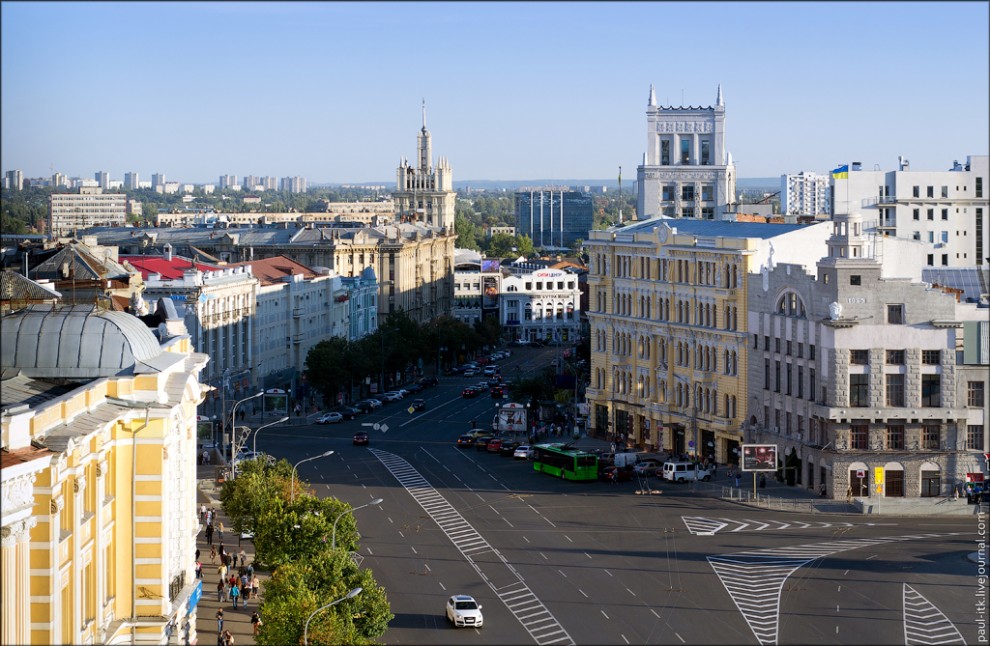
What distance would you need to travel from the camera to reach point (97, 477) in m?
43.3

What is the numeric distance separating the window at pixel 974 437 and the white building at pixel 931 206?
35.9 metres

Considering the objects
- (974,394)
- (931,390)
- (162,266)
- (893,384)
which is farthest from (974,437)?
(162,266)

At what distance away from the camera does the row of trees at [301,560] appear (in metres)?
53.2

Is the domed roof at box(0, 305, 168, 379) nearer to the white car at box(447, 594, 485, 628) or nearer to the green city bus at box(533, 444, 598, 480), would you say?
the white car at box(447, 594, 485, 628)

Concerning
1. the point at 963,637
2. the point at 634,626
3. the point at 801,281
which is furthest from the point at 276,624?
the point at 801,281

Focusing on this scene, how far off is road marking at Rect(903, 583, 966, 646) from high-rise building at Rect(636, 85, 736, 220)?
7715 cm

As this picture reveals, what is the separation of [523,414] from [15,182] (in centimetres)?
7866

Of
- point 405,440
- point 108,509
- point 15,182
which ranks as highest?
point 15,182

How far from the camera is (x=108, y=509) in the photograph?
4612 cm

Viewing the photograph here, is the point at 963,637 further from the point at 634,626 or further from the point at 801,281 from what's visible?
the point at 801,281

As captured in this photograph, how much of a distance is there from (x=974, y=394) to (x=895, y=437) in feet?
14.2

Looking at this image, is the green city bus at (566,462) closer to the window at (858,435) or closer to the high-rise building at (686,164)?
the window at (858,435)

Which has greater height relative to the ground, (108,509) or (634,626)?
(108,509)

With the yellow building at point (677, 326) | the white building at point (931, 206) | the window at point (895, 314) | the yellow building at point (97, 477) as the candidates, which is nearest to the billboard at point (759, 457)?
the window at point (895, 314)
